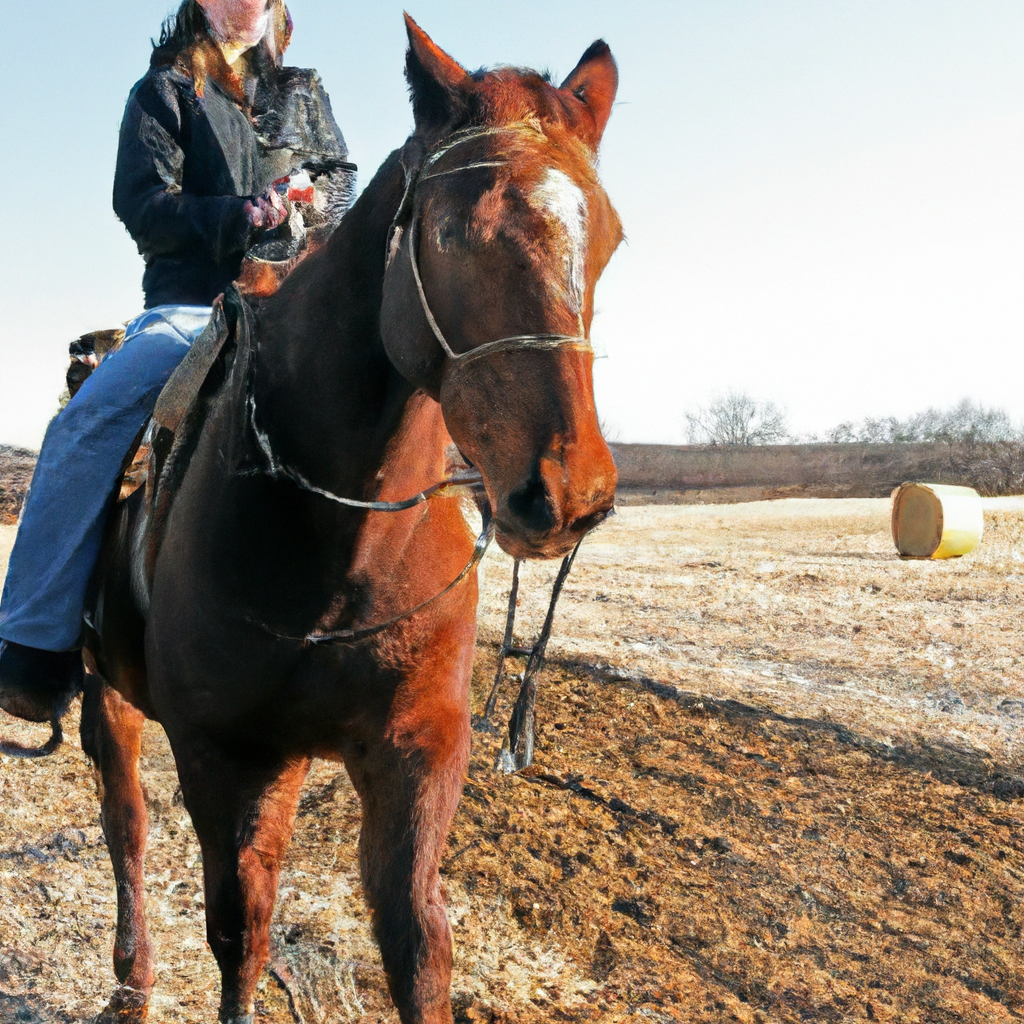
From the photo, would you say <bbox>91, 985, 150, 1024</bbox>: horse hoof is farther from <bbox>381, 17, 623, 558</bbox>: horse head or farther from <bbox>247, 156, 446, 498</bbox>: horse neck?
<bbox>381, 17, 623, 558</bbox>: horse head

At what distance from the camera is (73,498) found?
3152mm

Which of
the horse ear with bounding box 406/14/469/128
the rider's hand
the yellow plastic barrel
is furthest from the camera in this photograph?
the yellow plastic barrel

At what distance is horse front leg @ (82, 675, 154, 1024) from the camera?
340cm

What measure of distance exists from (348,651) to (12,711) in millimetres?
1611

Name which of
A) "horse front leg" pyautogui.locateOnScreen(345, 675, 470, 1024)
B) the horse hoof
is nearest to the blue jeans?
the horse hoof

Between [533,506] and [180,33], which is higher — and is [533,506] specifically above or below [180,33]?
below

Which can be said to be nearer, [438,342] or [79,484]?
[438,342]

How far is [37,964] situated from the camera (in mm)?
3629

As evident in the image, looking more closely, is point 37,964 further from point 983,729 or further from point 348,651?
point 983,729

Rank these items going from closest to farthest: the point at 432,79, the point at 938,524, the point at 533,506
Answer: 1. the point at 533,506
2. the point at 432,79
3. the point at 938,524

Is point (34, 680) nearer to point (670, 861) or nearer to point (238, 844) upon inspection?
point (238, 844)

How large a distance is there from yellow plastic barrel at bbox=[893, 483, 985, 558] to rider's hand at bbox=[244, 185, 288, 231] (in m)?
8.77

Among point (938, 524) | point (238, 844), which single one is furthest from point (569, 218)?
point (938, 524)

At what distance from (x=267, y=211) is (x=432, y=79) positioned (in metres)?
1.06
